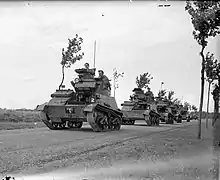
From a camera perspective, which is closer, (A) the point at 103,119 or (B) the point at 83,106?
(B) the point at 83,106

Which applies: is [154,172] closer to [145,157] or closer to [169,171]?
[169,171]

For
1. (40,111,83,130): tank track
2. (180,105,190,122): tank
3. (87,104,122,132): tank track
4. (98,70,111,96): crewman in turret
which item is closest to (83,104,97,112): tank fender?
(87,104,122,132): tank track

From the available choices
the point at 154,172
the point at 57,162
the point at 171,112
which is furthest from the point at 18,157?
the point at 171,112

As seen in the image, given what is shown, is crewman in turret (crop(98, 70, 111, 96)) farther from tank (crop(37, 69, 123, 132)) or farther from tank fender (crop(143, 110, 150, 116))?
tank fender (crop(143, 110, 150, 116))

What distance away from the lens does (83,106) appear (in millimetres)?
14523

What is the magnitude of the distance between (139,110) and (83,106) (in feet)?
33.5

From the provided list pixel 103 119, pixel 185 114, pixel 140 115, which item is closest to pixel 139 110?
pixel 140 115

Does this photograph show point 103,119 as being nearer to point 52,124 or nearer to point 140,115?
point 52,124

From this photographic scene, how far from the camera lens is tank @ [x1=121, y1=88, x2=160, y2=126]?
78.7 feet

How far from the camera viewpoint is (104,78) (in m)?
15.9

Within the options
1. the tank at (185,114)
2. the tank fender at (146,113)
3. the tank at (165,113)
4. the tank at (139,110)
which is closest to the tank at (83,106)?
the tank fender at (146,113)

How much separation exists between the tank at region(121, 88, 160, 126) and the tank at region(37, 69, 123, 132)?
25.6 ft

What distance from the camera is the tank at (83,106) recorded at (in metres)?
14.5

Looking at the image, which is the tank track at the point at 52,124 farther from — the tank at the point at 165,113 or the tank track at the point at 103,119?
the tank at the point at 165,113
